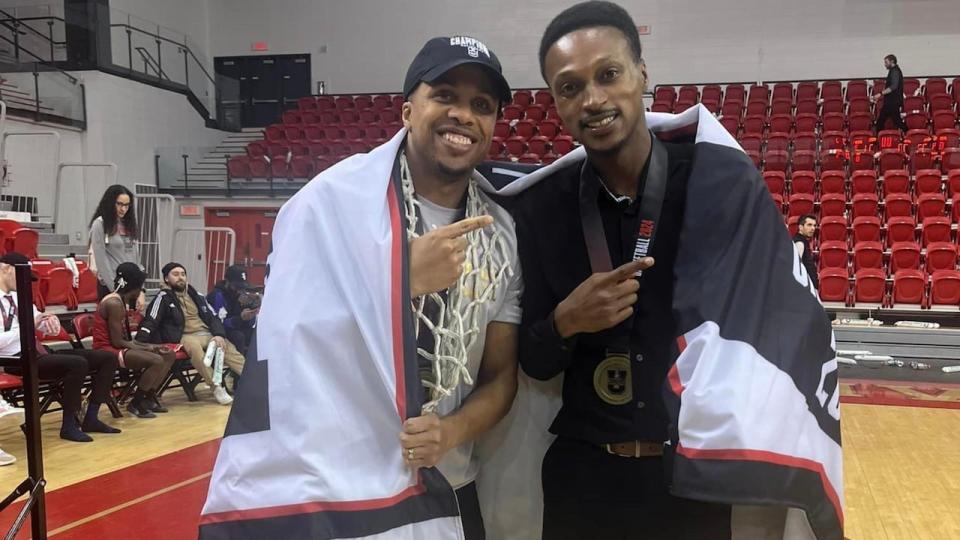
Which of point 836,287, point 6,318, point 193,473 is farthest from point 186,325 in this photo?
point 836,287

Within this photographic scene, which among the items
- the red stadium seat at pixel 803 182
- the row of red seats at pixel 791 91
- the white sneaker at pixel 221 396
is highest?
the row of red seats at pixel 791 91

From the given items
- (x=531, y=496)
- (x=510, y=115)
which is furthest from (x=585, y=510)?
(x=510, y=115)

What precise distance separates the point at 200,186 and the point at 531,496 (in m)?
12.0

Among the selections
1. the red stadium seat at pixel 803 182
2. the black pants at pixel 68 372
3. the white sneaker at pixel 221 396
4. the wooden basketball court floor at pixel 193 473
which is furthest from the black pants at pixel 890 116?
the black pants at pixel 68 372

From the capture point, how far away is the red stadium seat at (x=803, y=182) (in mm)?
9875

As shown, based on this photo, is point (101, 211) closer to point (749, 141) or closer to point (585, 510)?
point (585, 510)

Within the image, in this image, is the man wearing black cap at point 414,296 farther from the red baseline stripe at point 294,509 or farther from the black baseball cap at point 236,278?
the black baseball cap at point 236,278

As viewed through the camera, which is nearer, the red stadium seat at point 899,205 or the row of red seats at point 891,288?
the row of red seats at point 891,288

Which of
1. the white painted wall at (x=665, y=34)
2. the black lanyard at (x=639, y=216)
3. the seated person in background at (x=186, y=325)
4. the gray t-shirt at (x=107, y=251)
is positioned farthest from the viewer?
the white painted wall at (x=665, y=34)

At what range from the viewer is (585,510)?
148 cm

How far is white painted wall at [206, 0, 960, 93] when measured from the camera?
12.6 meters

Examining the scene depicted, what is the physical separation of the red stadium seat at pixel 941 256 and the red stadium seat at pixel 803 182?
1.83 m

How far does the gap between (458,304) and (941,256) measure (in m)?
8.70

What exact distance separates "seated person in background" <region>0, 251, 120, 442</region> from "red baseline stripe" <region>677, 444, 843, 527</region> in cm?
453
